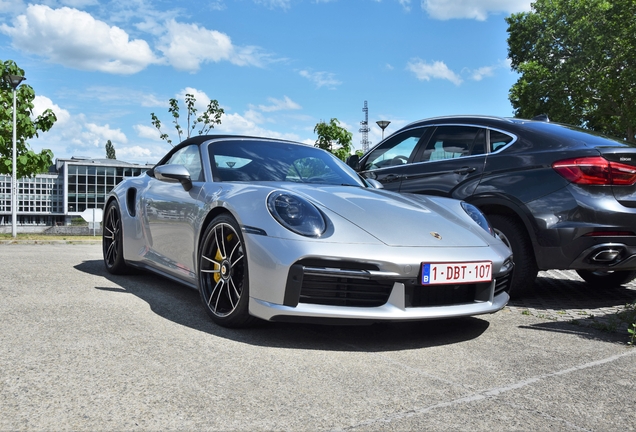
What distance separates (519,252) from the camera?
5.02 m

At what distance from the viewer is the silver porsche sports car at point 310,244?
334 centimetres

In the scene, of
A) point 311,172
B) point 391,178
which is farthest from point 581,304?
point 311,172

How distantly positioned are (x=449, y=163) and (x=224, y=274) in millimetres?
2708

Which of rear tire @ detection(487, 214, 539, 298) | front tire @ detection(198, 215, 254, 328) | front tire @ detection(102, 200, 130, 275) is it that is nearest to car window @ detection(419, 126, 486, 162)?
rear tire @ detection(487, 214, 539, 298)

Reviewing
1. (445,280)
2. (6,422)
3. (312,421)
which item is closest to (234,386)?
(312,421)

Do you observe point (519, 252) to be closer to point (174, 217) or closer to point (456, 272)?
point (456, 272)

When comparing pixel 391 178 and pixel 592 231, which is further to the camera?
pixel 391 178

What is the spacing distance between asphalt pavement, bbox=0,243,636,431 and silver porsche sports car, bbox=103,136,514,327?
240 mm

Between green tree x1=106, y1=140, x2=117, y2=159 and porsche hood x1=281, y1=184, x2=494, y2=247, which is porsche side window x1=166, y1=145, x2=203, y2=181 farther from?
green tree x1=106, y1=140, x2=117, y2=159

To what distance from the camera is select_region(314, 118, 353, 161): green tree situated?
95.4 ft

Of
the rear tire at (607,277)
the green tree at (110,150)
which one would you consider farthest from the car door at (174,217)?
the green tree at (110,150)

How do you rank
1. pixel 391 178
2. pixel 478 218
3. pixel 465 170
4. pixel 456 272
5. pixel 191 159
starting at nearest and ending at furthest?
pixel 456 272 → pixel 478 218 → pixel 191 159 → pixel 465 170 → pixel 391 178

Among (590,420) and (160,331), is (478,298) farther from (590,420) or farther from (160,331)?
(160,331)

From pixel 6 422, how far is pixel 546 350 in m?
2.75
